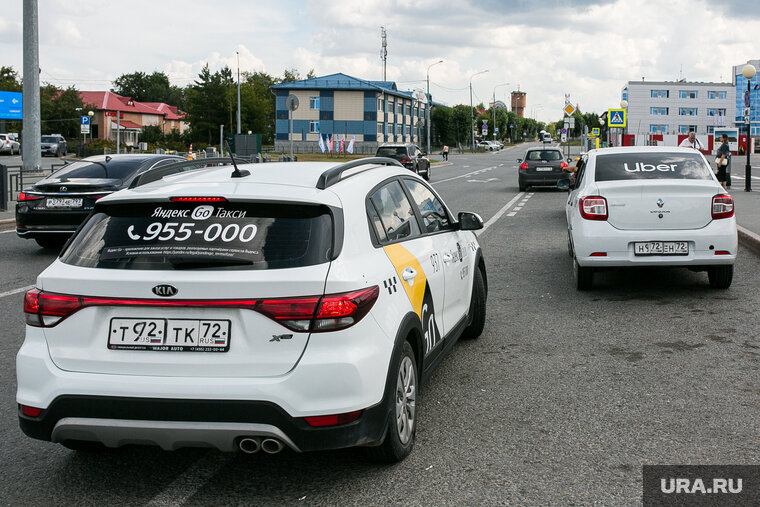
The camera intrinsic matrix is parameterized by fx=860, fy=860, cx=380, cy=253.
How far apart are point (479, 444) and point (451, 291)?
4.31 ft

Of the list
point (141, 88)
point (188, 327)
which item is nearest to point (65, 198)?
point (188, 327)

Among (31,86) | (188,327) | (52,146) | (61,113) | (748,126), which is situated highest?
(61,113)

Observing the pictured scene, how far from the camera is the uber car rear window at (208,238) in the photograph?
3750mm

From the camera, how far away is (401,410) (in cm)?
428

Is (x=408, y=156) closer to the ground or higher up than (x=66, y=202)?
higher up

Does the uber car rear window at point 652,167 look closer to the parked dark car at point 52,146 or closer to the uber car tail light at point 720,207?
the uber car tail light at point 720,207

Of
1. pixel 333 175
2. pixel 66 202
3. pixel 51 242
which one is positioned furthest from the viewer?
pixel 51 242

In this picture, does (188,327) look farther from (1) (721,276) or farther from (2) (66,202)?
(2) (66,202)

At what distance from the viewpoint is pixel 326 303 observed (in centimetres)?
366

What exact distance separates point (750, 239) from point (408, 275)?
34.1 feet

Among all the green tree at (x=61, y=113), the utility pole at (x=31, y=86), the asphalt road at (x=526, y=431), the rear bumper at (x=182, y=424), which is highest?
the green tree at (x=61, y=113)

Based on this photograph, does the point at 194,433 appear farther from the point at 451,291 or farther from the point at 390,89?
the point at 390,89

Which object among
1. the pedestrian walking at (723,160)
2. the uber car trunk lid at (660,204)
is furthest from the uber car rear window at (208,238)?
the pedestrian walking at (723,160)

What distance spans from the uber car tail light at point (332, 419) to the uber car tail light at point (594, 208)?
5874 mm
